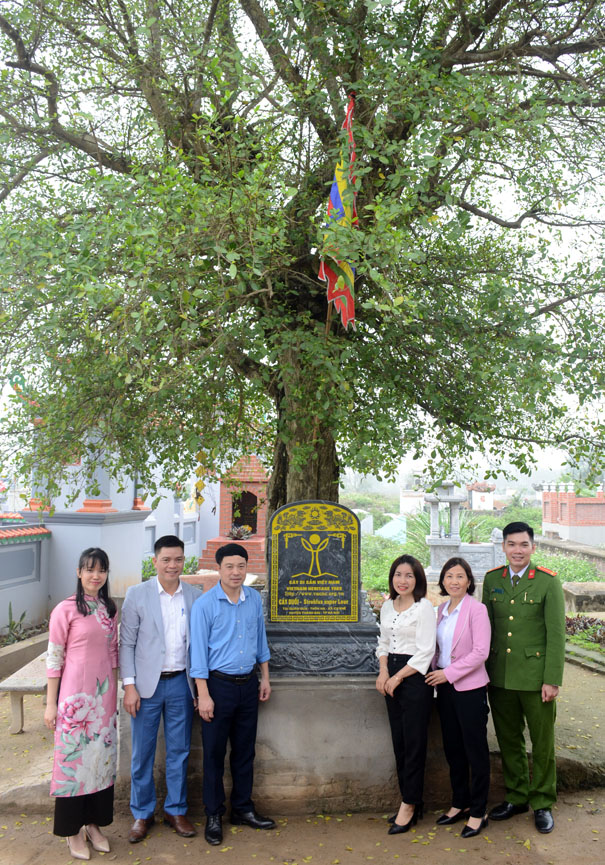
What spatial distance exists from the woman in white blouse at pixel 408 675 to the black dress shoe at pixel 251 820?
2.39 feet

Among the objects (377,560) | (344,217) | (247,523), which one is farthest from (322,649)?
(377,560)

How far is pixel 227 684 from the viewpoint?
3.92 m

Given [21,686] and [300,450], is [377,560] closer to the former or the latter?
[300,450]

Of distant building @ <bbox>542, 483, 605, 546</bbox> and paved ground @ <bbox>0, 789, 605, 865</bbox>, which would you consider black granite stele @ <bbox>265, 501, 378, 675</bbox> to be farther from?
distant building @ <bbox>542, 483, 605, 546</bbox>

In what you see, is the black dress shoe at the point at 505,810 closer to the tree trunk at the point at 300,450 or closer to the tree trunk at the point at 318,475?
the tree trunk at the point at 300,450

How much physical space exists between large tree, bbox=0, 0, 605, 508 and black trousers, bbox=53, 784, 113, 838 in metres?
2.47

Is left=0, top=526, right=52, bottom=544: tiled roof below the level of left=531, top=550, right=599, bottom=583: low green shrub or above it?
above

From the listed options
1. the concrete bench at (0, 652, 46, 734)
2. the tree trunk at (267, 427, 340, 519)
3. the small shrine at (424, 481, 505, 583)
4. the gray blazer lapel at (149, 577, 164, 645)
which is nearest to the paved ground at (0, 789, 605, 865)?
the gray blazer lapel at (149, 577, 164, 645)

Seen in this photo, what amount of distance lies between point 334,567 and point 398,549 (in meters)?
17.4

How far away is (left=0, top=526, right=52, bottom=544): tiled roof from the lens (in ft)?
30.6

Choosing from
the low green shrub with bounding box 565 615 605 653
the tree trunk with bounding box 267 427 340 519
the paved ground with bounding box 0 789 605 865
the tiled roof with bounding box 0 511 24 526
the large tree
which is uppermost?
the large tree

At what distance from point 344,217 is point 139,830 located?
395 centimetres

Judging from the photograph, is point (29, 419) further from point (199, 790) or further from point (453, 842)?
point (453, 842)

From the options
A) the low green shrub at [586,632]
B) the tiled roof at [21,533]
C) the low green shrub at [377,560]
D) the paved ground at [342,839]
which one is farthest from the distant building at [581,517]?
the paved ground at [342,839]
